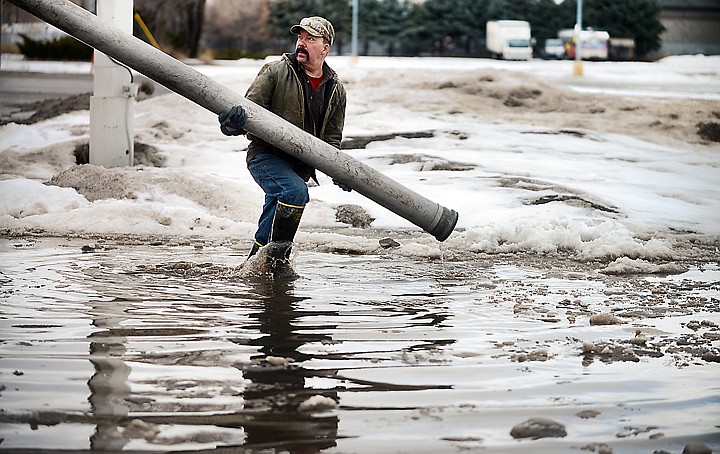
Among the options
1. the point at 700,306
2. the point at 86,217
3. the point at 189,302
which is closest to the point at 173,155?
the point at 86,217

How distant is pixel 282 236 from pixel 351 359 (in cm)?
205

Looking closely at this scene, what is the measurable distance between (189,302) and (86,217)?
331 centimetres

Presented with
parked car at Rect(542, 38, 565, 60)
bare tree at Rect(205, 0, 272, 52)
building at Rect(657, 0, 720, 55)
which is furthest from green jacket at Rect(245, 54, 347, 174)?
building at Rect(657, 0, 720, 55)

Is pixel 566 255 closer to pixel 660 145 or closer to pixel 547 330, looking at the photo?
pixel 547 330

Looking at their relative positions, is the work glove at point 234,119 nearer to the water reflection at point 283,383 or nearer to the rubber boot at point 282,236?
the rubber boot at point 282,236

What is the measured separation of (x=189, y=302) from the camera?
6051 millimetres

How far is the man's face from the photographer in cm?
661

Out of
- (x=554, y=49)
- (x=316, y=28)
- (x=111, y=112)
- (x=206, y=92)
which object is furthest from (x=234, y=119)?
(x=554, y=49)

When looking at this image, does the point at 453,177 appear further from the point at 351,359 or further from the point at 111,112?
the point at 351,359

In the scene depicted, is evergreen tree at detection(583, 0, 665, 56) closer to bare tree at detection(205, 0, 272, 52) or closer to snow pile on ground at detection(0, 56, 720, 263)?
bare tree at detection(205, 0, 272, 52)

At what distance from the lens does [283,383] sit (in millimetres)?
4418

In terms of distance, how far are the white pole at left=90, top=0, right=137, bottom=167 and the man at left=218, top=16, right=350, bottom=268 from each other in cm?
425

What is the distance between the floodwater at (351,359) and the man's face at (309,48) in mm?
1349

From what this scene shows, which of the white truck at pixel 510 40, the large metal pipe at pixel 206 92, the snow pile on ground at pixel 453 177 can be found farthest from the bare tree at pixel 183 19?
the large metal pipe at pixel 206 92
